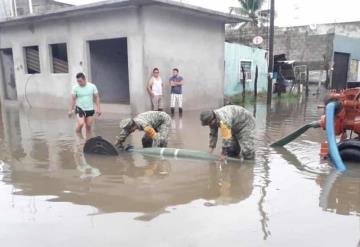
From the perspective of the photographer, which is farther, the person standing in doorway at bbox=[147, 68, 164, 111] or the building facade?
the building facade

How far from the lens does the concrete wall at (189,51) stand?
12.5 meters

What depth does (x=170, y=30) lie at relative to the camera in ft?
43.1

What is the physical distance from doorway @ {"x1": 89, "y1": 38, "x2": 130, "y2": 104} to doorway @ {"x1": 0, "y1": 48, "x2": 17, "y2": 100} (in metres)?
4.61

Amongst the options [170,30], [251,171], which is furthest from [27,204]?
[170,30]

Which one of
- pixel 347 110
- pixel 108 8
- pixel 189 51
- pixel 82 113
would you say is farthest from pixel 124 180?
pixel 189 51

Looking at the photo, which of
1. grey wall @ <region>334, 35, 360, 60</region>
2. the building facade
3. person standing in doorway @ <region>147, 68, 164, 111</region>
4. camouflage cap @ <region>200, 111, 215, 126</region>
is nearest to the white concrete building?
person standing in doorway @ <region>147, 68, 164, 111</region>

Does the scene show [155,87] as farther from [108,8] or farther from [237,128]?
[237,128]

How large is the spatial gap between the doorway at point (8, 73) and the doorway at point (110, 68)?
461 centimetres

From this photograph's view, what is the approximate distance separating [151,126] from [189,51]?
7511 mm

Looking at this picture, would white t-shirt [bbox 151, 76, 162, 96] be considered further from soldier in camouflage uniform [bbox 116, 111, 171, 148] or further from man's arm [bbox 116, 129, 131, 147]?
man's arm [bbox 116, 129, 131, 147]

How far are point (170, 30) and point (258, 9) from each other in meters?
21.7

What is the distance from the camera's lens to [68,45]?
14312 millimetres

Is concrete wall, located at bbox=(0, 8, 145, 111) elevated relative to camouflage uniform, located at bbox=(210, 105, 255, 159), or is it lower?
elevated

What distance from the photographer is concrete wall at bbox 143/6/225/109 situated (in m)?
12.5
